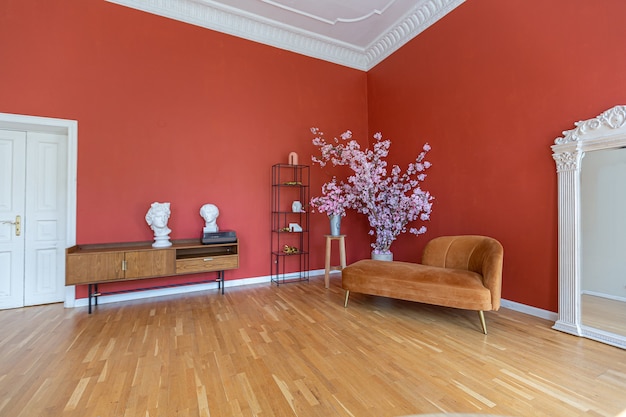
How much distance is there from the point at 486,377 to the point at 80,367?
294cm

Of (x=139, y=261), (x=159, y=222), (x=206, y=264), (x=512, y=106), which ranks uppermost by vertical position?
(x=512, y=106)

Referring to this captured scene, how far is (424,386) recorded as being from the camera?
1874mm

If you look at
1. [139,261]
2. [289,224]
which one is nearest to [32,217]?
[139,261]

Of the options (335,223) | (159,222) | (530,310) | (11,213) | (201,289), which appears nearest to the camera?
(530,310)

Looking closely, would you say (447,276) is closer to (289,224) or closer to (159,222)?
(289,224)

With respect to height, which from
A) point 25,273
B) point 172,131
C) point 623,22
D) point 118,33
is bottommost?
point 25,273

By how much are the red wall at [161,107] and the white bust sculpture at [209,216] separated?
10.0 inches

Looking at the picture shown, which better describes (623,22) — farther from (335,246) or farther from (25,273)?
(25,273)

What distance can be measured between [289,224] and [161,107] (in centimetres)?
252

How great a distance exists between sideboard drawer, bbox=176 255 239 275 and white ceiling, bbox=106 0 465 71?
3389mm

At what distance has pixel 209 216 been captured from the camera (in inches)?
156

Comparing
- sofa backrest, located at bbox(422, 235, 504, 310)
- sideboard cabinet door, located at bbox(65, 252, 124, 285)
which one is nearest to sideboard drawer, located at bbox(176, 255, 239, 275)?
sideboard cabinet door, located at bbox(65, 252, 124, 285)

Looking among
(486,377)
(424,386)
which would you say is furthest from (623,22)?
(424,386)

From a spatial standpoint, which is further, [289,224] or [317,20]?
[289,224]
